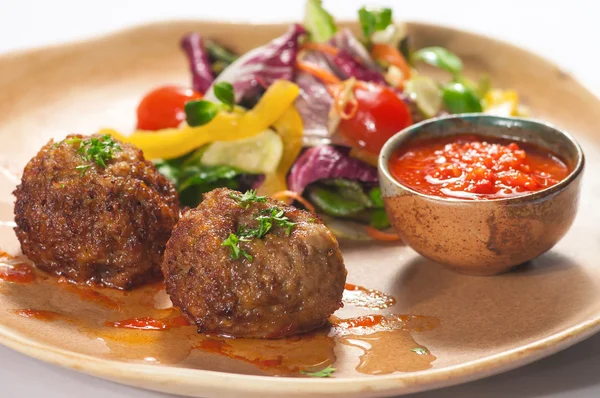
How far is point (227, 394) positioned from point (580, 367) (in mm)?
2005

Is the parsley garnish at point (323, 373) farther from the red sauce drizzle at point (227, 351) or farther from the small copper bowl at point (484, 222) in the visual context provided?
the small copper bowl at point (484, 222)

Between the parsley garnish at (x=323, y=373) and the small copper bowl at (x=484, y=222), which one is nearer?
the parsley garnish at (x=323, y=373)

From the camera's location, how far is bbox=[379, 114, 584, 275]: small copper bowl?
509cm

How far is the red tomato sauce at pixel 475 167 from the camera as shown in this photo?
5.25m

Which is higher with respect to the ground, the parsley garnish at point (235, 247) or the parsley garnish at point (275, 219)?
the parsley garnish at point (275, 219)

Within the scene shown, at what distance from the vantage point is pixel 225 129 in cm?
664

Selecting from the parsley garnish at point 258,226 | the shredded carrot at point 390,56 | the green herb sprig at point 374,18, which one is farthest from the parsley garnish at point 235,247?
the green herb sprig at point 374,18

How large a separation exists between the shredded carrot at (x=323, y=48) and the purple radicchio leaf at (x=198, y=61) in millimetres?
1068

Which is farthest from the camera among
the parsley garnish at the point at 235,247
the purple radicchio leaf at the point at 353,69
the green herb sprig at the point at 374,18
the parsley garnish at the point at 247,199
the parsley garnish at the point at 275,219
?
the green herb sprig at the point at 374,18

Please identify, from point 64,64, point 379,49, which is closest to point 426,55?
point 379,49

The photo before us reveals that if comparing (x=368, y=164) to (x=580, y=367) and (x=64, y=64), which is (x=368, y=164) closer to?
(x=580, y=367)

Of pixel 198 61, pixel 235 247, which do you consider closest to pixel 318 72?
pixel 198 61

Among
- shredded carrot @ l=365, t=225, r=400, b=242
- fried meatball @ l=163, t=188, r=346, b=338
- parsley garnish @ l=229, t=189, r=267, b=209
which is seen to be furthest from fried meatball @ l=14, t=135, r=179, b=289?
shredded carrot @ l=365, t=225, r=400, b=242

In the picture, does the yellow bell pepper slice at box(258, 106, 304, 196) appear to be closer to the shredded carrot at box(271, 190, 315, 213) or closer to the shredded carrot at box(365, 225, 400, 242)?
the shredded carrot at box(271, 190, 315, 213)
